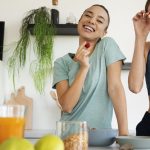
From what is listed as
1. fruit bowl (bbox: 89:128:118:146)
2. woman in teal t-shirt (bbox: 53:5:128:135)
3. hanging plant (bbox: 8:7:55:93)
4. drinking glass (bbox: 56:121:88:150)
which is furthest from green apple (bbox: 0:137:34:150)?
hanging plant (bbox: 8:7:55:93)

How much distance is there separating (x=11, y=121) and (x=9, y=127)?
2cm

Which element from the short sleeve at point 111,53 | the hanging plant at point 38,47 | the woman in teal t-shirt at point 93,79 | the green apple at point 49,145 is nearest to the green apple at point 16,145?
the green apple at point 49,145

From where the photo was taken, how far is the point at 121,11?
2.83 m

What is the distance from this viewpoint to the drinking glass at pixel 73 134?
78cm

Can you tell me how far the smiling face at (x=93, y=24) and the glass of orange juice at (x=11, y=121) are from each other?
70cm

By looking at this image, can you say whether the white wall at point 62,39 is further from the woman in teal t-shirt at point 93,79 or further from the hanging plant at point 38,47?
the woman in teal t-shirt at point 93,79

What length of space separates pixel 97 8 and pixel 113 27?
4.31 feet

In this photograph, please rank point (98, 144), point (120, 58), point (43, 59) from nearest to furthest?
1. point (98, 144)
2. point (120, 58)
3. point (43, 59)

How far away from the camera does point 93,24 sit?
149 centimetres

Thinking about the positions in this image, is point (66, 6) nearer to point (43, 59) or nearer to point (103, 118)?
point (43, 59)

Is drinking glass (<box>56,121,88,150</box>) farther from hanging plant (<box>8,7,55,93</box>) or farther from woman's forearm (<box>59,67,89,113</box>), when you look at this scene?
hanging plant (<box>8,7,55,93</box>)

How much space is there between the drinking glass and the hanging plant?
6.21 ft

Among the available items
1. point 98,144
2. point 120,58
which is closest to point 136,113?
point 120,58

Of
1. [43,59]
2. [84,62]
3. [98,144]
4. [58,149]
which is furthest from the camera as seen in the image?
[43,59]
